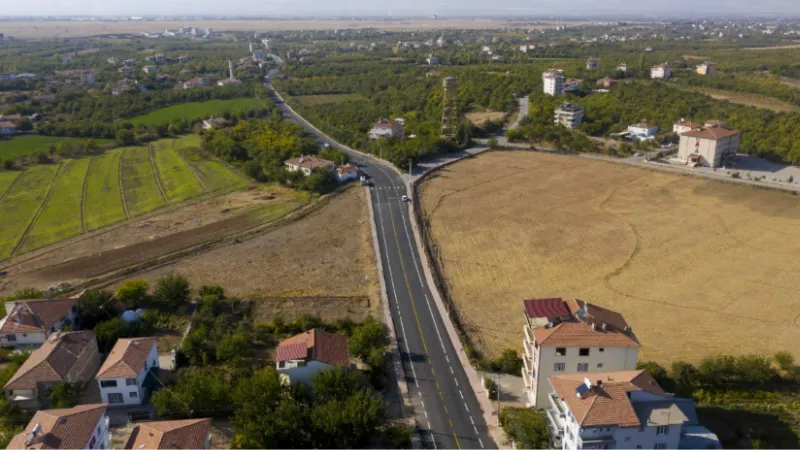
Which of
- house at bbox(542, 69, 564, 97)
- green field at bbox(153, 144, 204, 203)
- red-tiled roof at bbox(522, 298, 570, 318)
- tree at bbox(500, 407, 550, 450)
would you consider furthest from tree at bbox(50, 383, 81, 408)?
house at bbox(542, 69, 564, 97)

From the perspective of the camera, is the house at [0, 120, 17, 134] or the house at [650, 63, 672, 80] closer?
the house at [0, 120, 17, 134]

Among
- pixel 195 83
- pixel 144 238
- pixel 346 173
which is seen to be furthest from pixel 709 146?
pixel 195 83

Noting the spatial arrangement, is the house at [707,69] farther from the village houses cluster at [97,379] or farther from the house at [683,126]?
the village houses cluster at [97,379]

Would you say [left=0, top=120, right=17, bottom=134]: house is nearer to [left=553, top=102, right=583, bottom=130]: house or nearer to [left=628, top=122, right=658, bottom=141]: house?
[left=553, top=102, right=583, bottom=130]: house

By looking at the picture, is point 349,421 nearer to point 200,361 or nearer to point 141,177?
point 200,361

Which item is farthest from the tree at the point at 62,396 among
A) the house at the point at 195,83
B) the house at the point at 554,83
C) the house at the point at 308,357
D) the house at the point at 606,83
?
the house at the point at 195,83

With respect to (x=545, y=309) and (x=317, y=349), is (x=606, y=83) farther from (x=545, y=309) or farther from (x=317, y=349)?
(x=317, y=349)

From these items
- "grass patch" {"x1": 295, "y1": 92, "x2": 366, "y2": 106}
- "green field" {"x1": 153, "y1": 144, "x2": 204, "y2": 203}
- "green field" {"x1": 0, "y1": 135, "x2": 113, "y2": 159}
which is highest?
→ "grass patch" {"x1": 295, "y1": 92, "x2": 366, "y2": 106}
